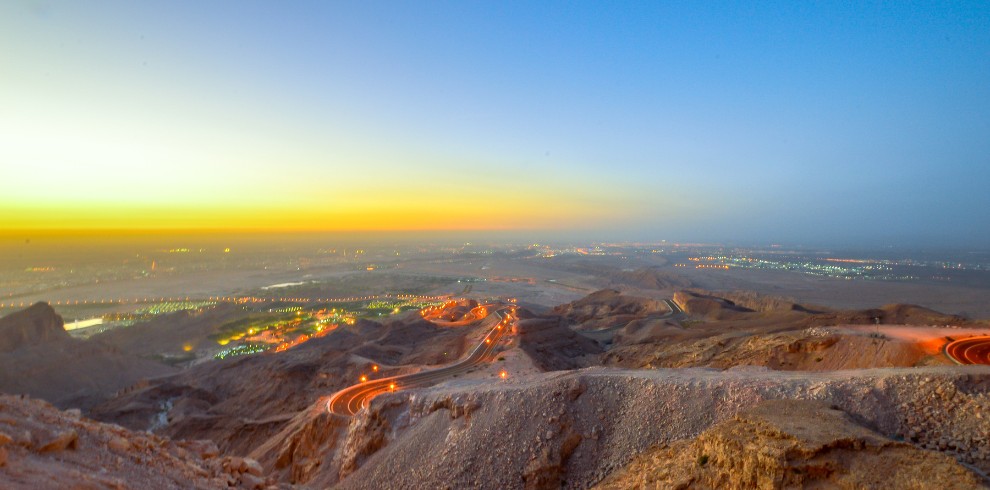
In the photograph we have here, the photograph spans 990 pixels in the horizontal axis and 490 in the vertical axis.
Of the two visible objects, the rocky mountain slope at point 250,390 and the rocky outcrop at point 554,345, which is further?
the rocky outcrop at point 554,345

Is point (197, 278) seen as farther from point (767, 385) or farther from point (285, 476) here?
point (767, 385)

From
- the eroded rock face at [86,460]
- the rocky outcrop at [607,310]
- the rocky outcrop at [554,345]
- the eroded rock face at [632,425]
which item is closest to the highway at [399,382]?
the rocky outcrop at [554,345]

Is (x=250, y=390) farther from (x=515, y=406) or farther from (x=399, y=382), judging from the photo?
(x=515, y=406)

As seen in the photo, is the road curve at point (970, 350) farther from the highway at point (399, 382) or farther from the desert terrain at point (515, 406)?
the highway at point (399, 382)

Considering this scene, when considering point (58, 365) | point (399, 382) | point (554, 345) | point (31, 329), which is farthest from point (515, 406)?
point (31, 329)

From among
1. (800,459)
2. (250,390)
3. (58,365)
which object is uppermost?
(800,459)

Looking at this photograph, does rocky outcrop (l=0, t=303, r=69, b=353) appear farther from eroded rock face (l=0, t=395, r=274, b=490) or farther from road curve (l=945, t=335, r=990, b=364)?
road curve (l=945, t=335, r=990, b=364)
